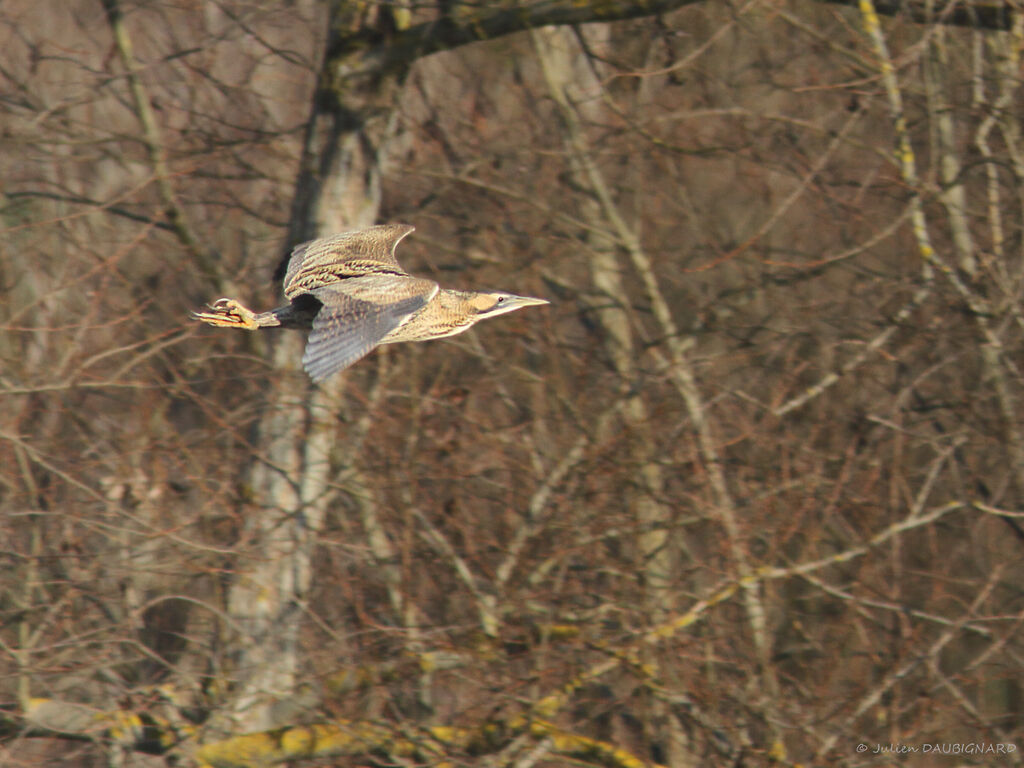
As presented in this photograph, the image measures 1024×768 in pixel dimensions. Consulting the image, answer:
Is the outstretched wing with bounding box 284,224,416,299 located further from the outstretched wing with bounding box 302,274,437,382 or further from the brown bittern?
the outstretched wing with bounding box 302,274,437,382

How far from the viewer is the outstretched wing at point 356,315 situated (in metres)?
3.82

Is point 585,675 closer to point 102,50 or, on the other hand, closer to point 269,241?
point 269,241

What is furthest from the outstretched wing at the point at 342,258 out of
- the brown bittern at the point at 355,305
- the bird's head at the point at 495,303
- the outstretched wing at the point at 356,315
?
the bird's head at the point at 495,303

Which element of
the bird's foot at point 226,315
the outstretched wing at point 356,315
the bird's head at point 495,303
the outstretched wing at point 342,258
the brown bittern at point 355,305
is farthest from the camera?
the bird's head at point 495,303

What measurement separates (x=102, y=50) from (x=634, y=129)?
3.22 m

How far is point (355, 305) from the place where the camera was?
13.8 feet

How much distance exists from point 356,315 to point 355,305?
9 centimetres

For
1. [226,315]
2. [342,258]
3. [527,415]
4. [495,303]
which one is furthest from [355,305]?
[527,415]

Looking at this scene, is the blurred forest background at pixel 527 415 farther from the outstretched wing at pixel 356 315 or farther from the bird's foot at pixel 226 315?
the outstretched wing at pixel 356 315

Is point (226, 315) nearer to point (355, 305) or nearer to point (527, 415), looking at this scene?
point (355, 305)

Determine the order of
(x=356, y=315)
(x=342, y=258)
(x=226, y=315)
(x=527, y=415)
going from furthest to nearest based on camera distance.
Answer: (x=527, y=415), (x=342, y=258), (x=226, y=315), (x=356, y=315)

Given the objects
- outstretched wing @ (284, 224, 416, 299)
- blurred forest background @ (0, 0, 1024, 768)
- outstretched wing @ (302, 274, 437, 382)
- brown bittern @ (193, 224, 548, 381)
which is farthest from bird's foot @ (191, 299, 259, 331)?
blurred forest background @ (0, 0, 1024, 768)

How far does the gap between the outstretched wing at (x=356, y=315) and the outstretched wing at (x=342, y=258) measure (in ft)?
0.49

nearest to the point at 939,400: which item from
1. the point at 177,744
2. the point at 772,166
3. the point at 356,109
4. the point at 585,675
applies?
the point at 772,166
